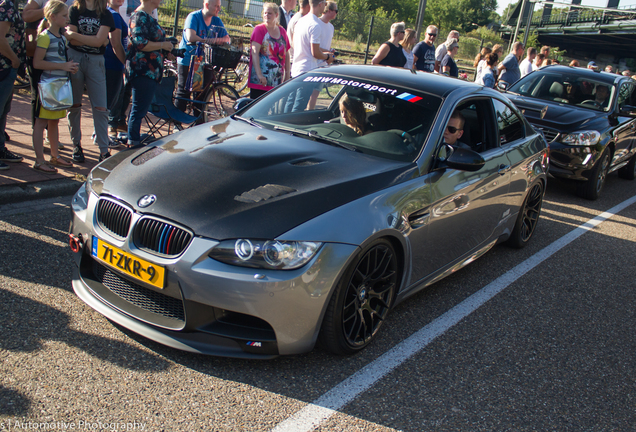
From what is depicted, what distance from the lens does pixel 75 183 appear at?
532cm

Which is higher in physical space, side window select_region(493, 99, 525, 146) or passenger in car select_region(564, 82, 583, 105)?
passenger in car select_region(564, 82, 583, 105)

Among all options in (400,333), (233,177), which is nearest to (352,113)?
(233,177)

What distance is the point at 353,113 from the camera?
4.04m

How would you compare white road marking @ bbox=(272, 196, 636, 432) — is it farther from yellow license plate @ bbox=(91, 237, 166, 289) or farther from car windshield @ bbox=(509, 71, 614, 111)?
car windshield @ bbox=(509, 71, 614, 111)

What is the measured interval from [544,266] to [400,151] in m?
2.30

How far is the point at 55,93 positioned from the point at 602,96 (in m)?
7.70

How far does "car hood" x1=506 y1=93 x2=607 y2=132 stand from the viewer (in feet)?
25.6

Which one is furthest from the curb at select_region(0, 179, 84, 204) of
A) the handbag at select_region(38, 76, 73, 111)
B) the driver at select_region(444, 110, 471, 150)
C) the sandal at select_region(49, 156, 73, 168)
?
the driver at select_region(444, 110, 471, 150)

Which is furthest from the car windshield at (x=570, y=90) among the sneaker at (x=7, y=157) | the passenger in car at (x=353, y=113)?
the sneaker at (x=7, y=157)

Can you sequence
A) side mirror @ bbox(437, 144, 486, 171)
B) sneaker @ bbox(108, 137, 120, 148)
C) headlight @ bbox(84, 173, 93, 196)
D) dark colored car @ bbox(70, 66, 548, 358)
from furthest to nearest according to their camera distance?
1. sneaker @ bbox(108, 137, 120, 148)
2. side mirror @ bbox(437, 144, 486, 171)
3. headlight @ bbox(84, 173, 93, 196)
4. dark colored car @ bbox(70, 66, 548, 358)

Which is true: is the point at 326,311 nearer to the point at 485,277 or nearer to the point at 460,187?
the point at 460,187

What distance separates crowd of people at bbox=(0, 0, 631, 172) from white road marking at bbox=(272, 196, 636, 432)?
4.81 feet

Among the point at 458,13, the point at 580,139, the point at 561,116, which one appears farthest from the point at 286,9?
the point at 458,13

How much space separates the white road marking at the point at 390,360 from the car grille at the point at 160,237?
3.19 ft
